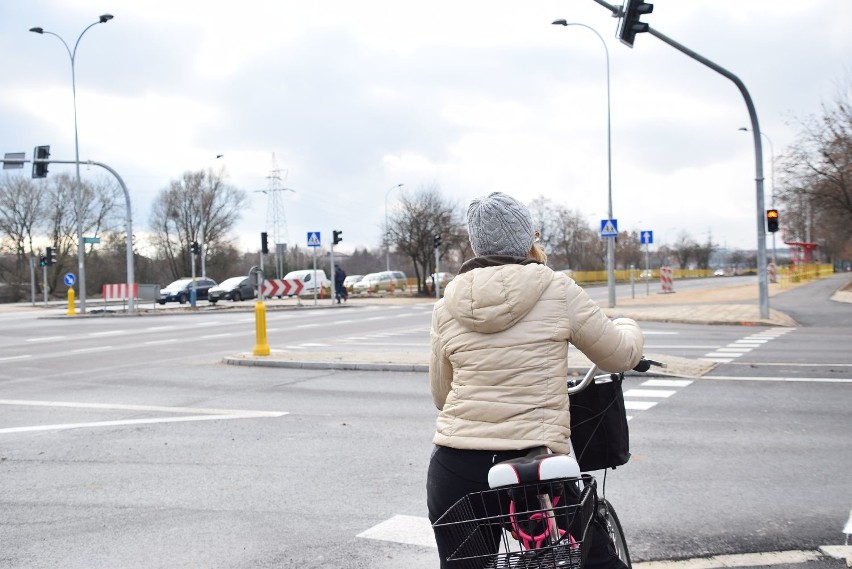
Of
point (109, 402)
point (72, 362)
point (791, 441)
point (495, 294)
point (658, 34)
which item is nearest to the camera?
point (495, 294)

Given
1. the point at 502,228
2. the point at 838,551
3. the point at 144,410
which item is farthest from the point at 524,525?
the point at 144,410

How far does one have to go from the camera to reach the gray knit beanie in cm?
265

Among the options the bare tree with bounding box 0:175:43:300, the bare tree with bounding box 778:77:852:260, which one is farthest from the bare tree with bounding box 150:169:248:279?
the bare tree with bounding box 778:77:852:260

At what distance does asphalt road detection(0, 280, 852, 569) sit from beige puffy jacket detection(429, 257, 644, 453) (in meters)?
2.11

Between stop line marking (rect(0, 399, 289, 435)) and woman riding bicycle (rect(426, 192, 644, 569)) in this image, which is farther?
stop line marking (rect(0, 399, 289, 435))

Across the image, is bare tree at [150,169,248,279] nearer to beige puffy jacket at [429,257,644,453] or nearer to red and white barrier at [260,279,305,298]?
red and white barrier at [260,279,305,298]

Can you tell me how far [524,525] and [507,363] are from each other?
0.47 m

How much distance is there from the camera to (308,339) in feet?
67.4

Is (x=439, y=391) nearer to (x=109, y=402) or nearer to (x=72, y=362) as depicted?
(x=109, y=402)

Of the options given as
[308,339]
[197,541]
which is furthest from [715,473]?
[308,339]

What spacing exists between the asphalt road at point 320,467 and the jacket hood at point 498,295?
2268 millimetres

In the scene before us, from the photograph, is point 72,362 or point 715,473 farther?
point 72,362

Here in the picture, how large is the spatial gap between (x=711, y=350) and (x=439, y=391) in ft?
46.0

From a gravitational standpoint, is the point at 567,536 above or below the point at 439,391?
below
